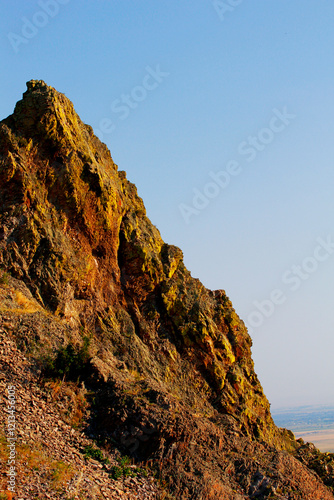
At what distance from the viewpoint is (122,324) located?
90.3 ft

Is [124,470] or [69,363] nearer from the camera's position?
[124,470]

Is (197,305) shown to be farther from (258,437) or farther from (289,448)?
(289,448)

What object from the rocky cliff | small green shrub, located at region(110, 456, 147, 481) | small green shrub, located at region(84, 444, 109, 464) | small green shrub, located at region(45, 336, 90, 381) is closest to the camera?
small green shrub, located at region(110, 456, 147, 481)

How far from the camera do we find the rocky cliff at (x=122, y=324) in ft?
69.1

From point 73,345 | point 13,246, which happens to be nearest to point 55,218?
point 13,246

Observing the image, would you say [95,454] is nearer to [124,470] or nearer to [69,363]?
[124,470]

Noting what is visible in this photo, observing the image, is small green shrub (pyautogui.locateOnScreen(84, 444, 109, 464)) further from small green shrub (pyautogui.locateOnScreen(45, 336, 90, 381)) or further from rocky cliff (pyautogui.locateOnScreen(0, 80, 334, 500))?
small green shrub (pyautogui.locateOnScreen(45, 336, 90, 381))

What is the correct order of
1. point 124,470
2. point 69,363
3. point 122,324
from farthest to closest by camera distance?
point 122,324 < point 69,363 < point 124,470

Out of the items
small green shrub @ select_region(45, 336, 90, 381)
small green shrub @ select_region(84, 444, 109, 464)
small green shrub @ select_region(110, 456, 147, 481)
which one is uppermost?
small green shrub @ select_region(45, 336, 90, 381)

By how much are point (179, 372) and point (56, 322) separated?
9.14 meters

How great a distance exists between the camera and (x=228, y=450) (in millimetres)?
23750

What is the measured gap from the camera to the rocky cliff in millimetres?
21047

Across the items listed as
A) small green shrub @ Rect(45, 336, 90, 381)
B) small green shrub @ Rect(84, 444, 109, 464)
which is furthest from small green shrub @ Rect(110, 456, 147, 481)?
small green shrub @ Rect(45, 336, 90, 381)

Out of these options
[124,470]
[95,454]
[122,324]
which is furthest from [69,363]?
[122,324]
